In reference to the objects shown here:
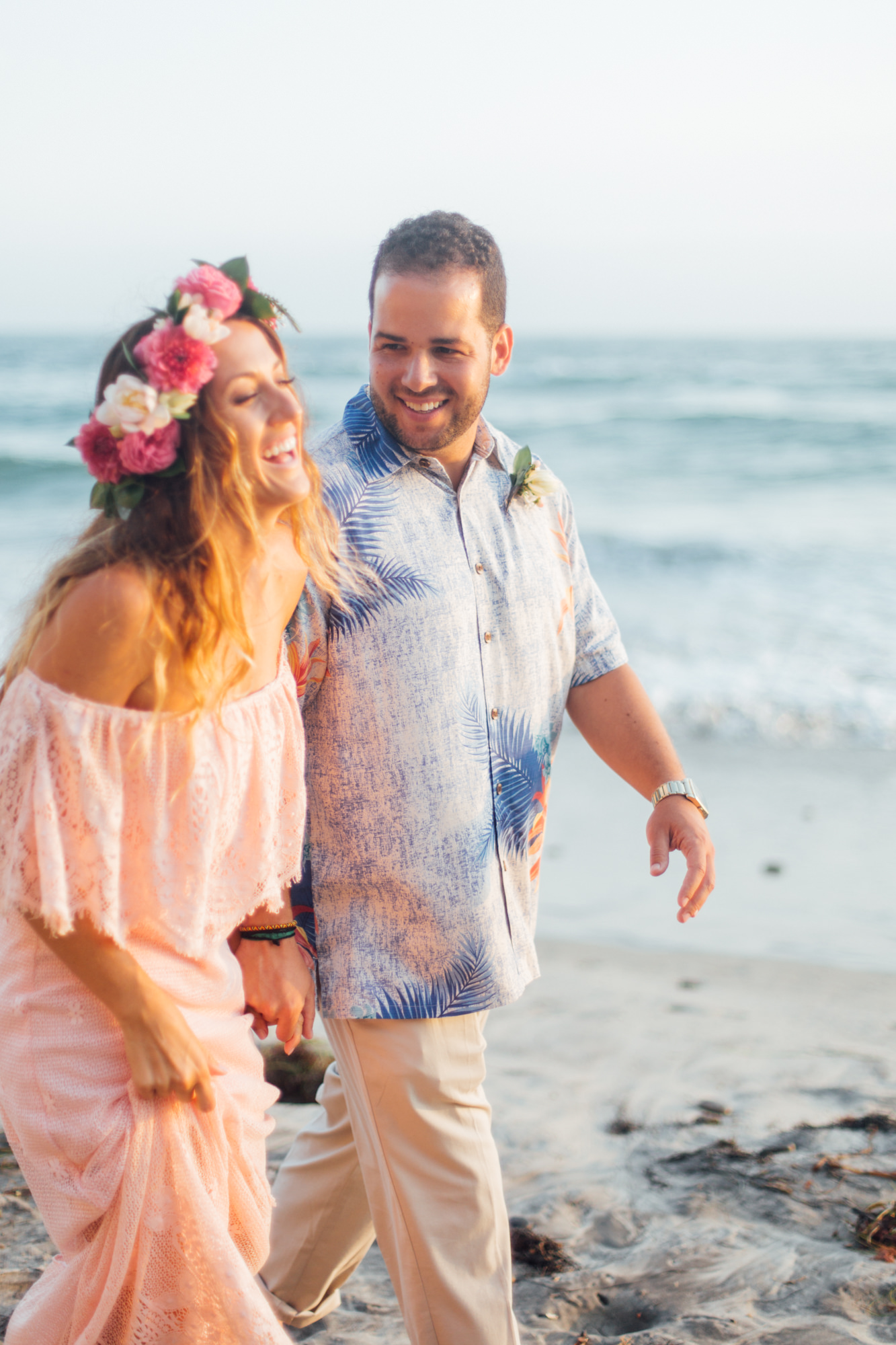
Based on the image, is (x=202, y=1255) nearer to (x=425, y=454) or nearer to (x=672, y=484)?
(x=425, y=454)

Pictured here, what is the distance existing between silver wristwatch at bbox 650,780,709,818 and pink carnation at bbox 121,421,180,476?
1.27 m

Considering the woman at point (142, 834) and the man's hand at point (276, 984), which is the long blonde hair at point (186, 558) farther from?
the man's hand at point (276, 984)

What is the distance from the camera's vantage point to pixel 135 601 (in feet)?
5.23

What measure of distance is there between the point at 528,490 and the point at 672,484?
1586 centimetres

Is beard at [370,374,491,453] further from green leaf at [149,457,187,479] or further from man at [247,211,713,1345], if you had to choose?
green leaf at [149,457,187,479]

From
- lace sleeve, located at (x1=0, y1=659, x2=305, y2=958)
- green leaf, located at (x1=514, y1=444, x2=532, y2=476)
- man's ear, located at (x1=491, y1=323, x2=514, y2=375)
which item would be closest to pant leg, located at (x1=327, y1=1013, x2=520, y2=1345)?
lace sleeve, located at (x1=0, y1=659, x2=305, y2=958)

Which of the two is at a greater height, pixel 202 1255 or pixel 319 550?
pixel 319 550

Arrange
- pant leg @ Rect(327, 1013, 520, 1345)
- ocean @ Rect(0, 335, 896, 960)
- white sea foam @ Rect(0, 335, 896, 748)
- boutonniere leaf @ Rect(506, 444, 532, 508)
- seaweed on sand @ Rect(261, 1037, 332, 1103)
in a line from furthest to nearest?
white sea foam @ Rect(0, 335, 896, 748), ocean @ Rect(0, 335, 896, 960), seaweed on sand @ Rect(261, 1037, 332, 1103), boutonniere leaf @ Rect(506, 444, 532, 508), pant leg @ Rect(327, 1013, 520, 1345)

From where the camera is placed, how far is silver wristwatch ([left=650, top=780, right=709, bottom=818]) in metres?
2.42

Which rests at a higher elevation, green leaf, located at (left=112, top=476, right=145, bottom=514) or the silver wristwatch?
green leaf, located at (left=112, top=476, right=145, bottom=514)

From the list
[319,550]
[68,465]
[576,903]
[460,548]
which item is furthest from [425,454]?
[68,465]

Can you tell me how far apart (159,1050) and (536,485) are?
1302 mm

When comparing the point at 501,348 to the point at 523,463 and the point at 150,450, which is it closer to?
the point at 523,463

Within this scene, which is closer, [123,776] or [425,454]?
[123,776]
